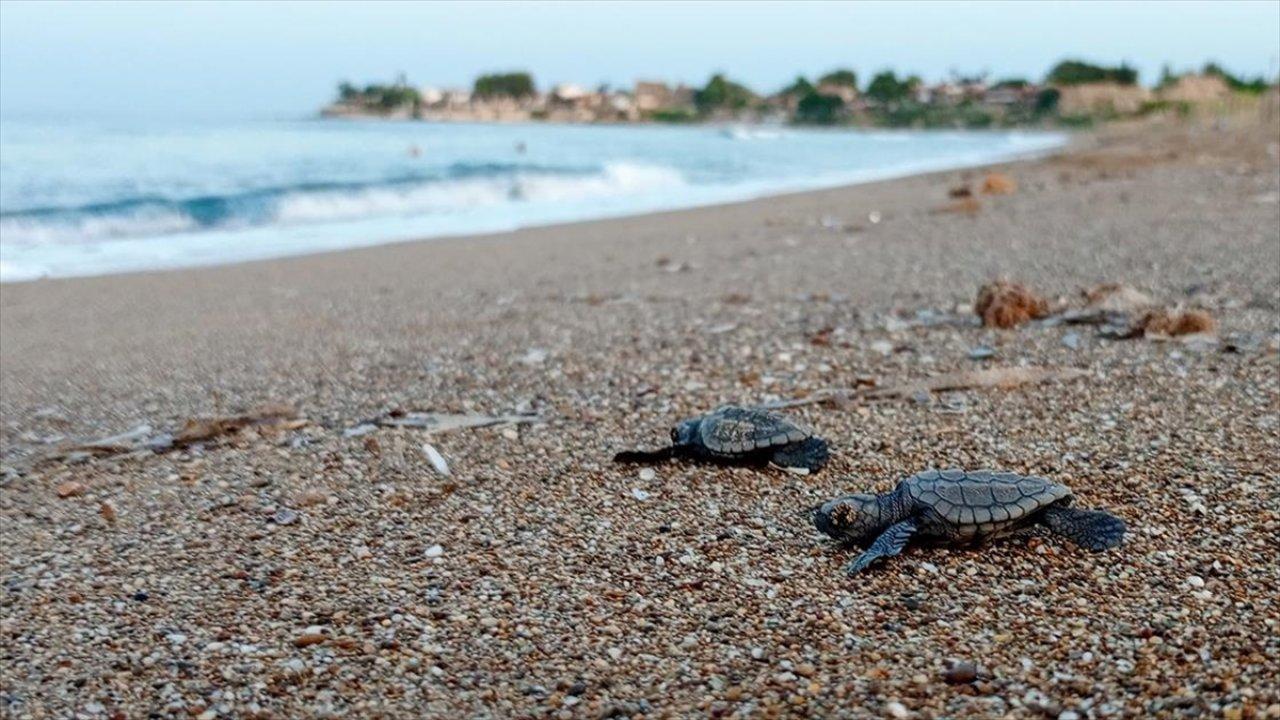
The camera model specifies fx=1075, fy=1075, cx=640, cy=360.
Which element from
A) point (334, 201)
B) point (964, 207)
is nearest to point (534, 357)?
point (964, 207)

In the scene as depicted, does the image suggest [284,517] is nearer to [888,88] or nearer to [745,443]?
[745,443]

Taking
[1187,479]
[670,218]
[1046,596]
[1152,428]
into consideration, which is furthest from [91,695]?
[670,218]

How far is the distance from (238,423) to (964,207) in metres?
11.4

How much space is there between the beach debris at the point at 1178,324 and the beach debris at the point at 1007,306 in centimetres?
69

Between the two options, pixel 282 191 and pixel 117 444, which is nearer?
pixel 117 444

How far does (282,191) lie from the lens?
1808 cm

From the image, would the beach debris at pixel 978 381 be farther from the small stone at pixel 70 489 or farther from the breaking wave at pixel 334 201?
the breaking wave at pixel 334 201

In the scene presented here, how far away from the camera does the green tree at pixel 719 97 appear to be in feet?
353

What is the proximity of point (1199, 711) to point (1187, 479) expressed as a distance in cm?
157

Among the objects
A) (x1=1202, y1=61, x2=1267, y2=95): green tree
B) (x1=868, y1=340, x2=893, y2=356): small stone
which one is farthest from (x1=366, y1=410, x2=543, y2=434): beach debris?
(x1=1202, y1=61, x2=1267, y2=95): green tree

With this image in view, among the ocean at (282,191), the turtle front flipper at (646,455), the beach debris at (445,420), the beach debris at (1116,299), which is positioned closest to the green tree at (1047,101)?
the ocean at (282,191)

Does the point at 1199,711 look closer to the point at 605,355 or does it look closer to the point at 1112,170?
the point at 605,355

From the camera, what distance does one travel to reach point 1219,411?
4.38 meters

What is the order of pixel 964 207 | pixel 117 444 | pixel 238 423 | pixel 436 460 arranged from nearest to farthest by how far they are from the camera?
Answer: 1. pixel 436 460
2. pixel 117 444
3. pixel 238 423
4. pixel 964 207
